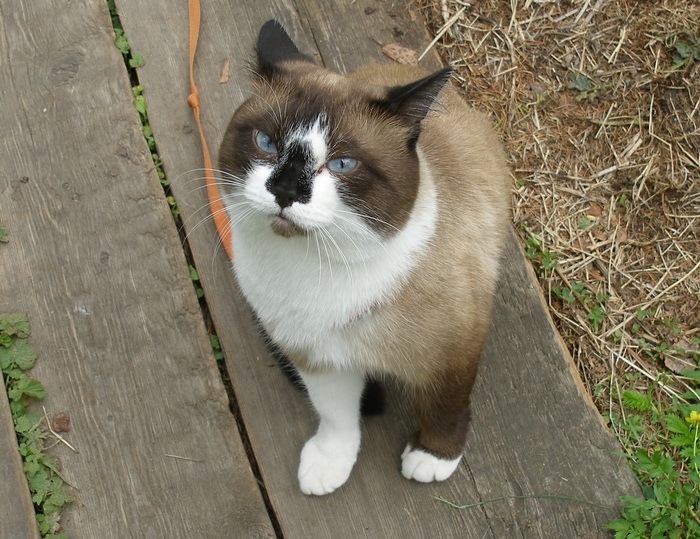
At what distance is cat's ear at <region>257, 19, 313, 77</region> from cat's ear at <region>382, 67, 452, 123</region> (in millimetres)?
279

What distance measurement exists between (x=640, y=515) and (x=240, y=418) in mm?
1182

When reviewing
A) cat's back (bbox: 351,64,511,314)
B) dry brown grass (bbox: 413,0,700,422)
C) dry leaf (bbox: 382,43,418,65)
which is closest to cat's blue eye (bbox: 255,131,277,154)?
cat's back (bbox: 351,64,511,314)

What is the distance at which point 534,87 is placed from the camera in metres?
2.67

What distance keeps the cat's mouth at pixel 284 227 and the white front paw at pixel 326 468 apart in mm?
819

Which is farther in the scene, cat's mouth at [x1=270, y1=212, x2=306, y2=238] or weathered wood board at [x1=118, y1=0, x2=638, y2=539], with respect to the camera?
weathered wood board at [x1=118, y1=0, x2=638, y2=539]

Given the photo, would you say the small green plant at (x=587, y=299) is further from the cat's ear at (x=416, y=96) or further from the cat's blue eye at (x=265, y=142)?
the cat's blue eye at (x=265, y=142)

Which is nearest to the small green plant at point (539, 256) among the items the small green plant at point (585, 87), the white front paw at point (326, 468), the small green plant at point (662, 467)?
the small green plant at point (662, 467)

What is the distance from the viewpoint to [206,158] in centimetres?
234

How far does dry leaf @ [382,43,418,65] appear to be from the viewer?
250cm

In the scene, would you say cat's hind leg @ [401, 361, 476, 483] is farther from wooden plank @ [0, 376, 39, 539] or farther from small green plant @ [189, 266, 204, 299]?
wooden plank @ [0, 376, 39, 539]

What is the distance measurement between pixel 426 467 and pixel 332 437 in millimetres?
278

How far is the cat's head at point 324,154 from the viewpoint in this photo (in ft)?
4.64

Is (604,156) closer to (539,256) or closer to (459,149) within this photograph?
(539,256)

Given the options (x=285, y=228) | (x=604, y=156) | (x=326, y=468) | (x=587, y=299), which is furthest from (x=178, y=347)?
(x=604, y=156)
